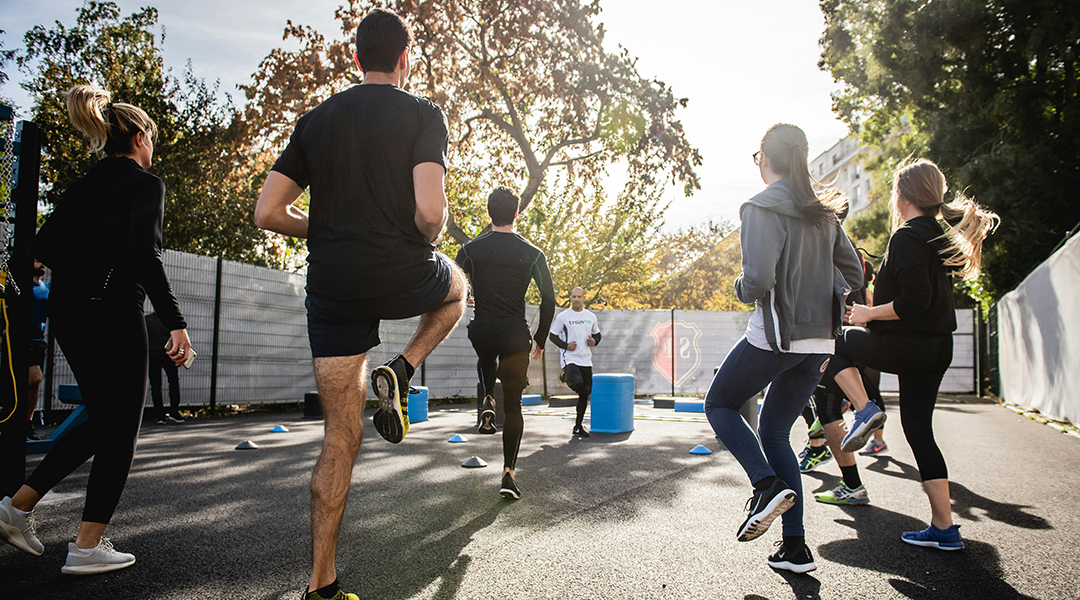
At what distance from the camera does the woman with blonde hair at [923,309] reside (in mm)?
3166

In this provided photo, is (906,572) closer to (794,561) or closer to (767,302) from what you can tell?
(794,561)

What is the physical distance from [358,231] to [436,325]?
18.4 inches

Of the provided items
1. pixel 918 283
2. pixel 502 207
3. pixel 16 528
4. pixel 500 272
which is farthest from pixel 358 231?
pixel 918 283

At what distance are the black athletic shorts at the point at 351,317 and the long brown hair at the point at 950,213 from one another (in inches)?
104


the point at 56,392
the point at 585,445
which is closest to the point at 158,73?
the point at 56,392

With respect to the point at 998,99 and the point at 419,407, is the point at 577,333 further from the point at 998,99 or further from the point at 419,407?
the point at 998,99

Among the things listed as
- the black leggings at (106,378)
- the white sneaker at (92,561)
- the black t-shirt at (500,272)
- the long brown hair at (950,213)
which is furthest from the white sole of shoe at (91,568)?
the long brown hair at (950,213)

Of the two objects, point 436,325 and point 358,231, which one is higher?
point 358,231

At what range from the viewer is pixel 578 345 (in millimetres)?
8883

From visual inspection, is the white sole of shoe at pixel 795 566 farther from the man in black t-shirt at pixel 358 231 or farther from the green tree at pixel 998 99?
the green tree at pixel 998 99

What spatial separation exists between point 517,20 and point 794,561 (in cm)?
1407

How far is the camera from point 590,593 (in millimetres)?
2410

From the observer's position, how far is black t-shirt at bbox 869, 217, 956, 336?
3.20 meters

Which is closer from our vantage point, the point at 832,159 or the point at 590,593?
the point at 590,593
